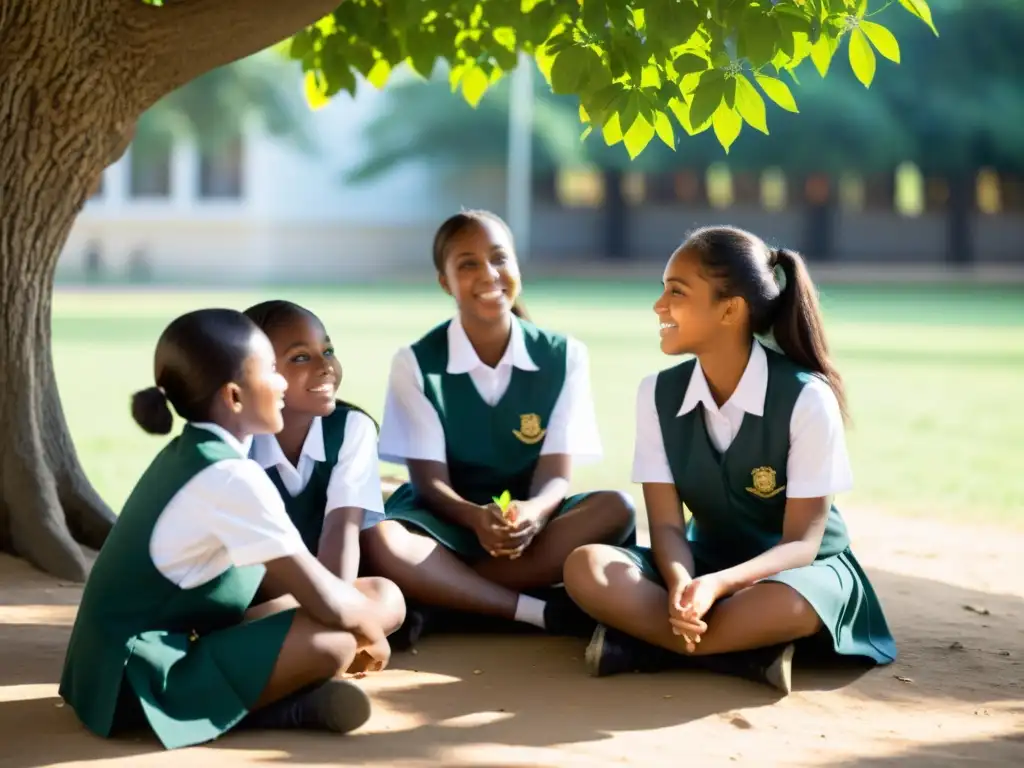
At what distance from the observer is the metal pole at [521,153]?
35625mm

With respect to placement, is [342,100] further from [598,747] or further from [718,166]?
[598,747]

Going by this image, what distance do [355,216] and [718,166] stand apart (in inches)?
392

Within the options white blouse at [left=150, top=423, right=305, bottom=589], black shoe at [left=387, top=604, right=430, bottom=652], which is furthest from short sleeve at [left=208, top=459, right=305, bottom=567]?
black shoe at [left=387, top=604, right=430, bottom=652]

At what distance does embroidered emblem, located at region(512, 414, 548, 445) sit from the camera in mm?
4656

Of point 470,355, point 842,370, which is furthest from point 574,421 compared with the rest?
point 842,370

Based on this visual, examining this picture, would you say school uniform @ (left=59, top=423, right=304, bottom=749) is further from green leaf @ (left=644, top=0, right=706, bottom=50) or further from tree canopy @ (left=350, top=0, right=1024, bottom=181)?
tree canopy @ (left=350, top=0, right=1024, bottom=181)

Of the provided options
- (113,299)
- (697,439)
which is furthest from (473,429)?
(113,299)

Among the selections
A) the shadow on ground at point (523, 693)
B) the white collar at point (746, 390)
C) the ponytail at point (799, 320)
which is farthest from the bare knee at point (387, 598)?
the ponytail at point (799, 320)

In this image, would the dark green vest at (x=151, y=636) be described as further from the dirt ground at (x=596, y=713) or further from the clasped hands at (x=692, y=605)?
the clasped hands at (x=692, y=605)

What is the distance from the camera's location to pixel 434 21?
5980mm

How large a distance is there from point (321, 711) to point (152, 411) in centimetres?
80

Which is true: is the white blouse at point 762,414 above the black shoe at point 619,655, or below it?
above

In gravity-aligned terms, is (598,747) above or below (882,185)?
below

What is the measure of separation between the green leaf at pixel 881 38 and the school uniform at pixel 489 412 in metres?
1.38
